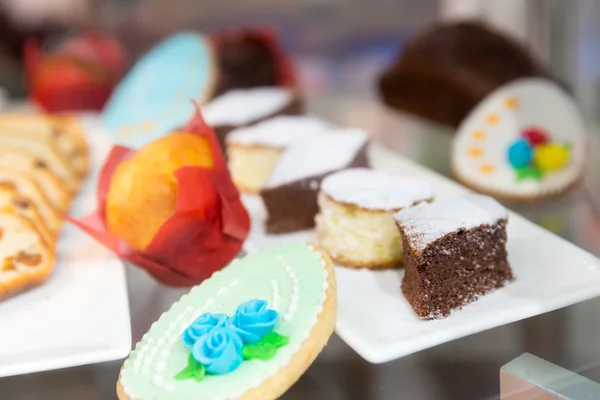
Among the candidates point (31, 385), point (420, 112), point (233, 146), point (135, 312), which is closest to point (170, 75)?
point (233, 146)

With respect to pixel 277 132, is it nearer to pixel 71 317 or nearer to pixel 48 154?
pixel 48 154

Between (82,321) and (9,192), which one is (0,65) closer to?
(9,192)

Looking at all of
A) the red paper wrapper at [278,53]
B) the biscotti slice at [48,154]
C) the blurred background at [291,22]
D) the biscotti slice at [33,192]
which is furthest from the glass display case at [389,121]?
the biscotti slice at [48,154]

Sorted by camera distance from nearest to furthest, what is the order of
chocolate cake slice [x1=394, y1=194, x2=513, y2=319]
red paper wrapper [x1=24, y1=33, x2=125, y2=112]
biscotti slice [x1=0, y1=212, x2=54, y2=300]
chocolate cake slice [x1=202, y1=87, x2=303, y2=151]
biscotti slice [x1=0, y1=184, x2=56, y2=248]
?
chocolate cake slice [x1=394, y1=194, x2=513, y2=319]
biscotti slice [x1=0, y1=212, x2=54, y2=300]
biscotti slice [x1=0, y1=184, x2=56, y2=248]
chocolate cake slice [x1=202, y1=87, x2=303, y2=151]
red paper wrapper [x1=24, y1=33, x2=125, y2=112]

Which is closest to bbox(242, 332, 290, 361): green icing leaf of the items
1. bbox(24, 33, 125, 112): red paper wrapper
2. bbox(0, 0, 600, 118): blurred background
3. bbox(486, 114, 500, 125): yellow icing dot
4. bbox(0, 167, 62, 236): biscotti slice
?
bbox(0, 167, 62, 236): biscotti slice

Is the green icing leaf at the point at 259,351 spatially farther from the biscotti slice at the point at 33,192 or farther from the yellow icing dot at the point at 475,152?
the yellow icing dot at the point at 475,152

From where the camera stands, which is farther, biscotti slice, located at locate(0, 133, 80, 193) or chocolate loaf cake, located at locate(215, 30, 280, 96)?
chocolate loaf cake, located at locate(215, 30, 280, 96)

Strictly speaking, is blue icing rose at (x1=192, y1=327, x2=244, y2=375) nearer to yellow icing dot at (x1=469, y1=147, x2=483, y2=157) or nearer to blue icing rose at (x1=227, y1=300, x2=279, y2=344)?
blue icing rose at (x1=227, y1=300, x2=279, y2=344)

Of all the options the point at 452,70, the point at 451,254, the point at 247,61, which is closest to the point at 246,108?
the point at 247,61
